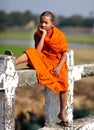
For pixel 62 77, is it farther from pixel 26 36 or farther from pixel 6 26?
pixel 26 36

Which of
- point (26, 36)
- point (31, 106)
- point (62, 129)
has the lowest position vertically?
point (26, 36)

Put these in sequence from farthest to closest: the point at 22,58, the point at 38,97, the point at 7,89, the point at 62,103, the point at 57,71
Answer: the point at 38,97
the point at 62,103
the point at 57,71
the point at 22,58
the point at 7,89

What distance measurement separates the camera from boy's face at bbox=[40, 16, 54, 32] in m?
5.15

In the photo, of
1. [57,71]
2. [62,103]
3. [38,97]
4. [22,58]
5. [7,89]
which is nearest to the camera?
[7,89]

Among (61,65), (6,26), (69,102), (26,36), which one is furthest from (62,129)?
(26,36)

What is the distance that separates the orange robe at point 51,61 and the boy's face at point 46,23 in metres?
0.06

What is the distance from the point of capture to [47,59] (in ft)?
16.8

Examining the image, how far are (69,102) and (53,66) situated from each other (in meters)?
0.62

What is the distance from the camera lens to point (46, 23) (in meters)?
5.17

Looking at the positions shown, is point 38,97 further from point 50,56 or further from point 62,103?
point 50,56

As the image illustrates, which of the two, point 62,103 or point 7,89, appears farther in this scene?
point 62,103

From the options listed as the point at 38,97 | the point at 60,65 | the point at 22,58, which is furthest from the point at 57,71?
the point at 38,97

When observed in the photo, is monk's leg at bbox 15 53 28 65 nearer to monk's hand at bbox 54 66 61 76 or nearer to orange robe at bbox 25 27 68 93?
orange robe at bbox 25 27 68 93

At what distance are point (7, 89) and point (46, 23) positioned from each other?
2.70ft
